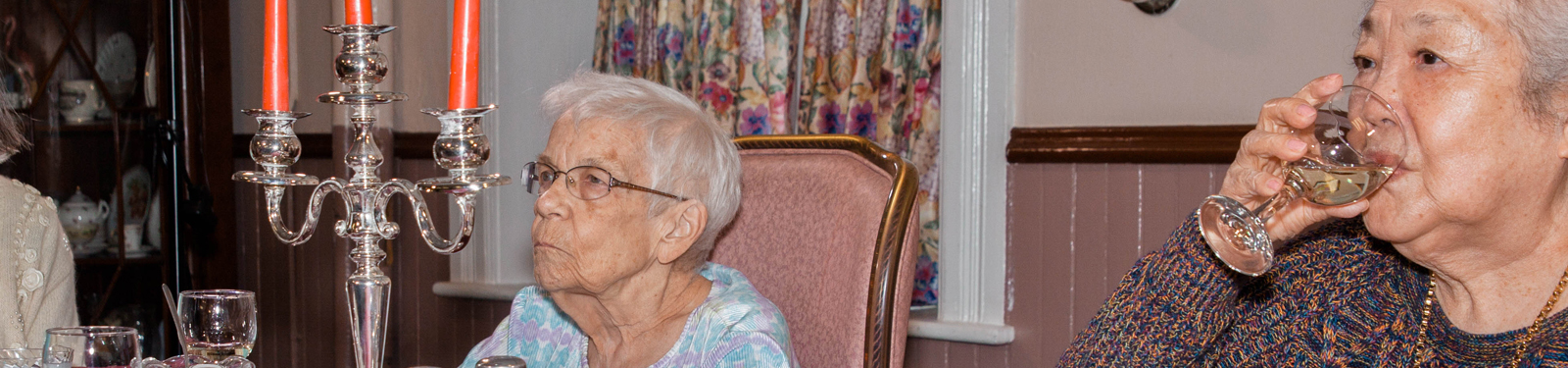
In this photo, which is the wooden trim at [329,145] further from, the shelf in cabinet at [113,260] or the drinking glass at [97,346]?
the drinking glass at [97,346]

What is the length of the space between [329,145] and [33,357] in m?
2.68

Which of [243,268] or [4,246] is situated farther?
[243,268]

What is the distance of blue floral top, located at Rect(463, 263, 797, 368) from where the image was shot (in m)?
1.50

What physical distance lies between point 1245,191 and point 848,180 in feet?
1.80

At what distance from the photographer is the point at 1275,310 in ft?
4.56

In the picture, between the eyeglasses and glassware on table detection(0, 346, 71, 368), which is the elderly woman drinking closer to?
the eyeglasses

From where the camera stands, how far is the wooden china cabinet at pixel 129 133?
3.37m

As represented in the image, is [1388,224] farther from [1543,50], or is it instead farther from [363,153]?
[363,153]

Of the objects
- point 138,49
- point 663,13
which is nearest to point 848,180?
point 663,13

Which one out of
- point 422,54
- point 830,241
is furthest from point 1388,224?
point 422,54

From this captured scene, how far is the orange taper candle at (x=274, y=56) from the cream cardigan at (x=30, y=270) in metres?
0.94

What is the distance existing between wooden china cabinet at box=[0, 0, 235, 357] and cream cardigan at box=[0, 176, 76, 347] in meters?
1.59

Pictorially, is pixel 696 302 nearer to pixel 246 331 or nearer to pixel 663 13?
pixel 246 331

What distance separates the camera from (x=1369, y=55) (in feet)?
3.93
